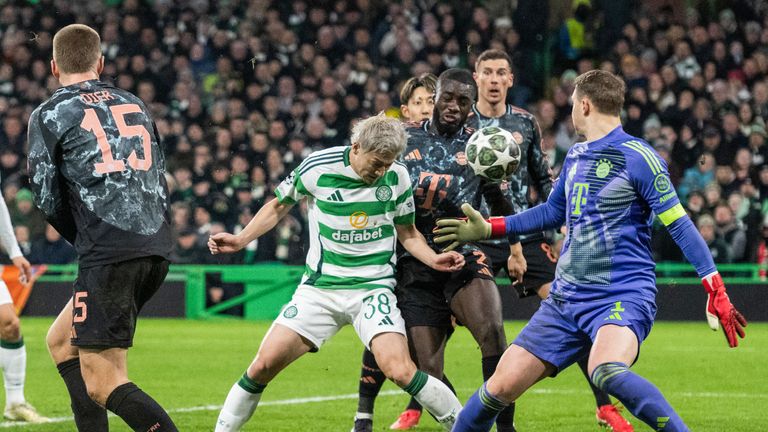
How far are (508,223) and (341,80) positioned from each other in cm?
1273

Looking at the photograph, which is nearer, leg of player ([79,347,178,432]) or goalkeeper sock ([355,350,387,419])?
leg of player ([79,347,178,432])

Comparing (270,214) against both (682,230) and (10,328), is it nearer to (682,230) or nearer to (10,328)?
(682,230)

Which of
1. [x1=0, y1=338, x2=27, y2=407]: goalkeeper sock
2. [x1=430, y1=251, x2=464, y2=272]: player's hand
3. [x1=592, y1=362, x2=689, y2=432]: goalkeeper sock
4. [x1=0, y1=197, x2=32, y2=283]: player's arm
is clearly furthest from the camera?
[x1=0, y1=338, x2=27, y2=407]: goalkeeper sock

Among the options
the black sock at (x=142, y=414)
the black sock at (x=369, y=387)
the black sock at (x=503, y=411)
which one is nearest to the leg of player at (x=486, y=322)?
the black sock at (x=503, y=411)

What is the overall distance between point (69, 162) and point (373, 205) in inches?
60.5

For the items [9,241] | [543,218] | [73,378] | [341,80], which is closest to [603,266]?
[543,218]

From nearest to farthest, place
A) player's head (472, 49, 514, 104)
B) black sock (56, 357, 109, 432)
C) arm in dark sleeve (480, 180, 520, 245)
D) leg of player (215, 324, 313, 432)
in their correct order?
A: 1. black sock (56, 357, 109, 432)
2. leg of player (215, 324, 313, 432)
3. arm in dark sleeve (480, 180, 520, 245)
4. player's head (472, 49, 514, 104)

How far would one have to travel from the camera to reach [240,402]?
5797 millimetres

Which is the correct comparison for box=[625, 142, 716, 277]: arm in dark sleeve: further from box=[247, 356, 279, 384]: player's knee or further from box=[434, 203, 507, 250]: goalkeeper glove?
box=[247, 356, 279, 384]: player's knee

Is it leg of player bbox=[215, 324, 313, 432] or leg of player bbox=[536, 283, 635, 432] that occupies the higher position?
leg of player bbox=[215, 324, 313, 432]

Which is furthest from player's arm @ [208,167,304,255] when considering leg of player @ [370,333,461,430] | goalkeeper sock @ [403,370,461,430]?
goalkeeper sock @ [403,370,461,430]

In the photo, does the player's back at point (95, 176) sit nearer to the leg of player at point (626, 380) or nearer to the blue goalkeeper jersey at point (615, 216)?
the blue goalkeeper jersey at point (615, 216)

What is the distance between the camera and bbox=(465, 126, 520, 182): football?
20.4 ft

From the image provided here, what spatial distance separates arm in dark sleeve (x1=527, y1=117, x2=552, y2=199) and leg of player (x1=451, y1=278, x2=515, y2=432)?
1196mm
